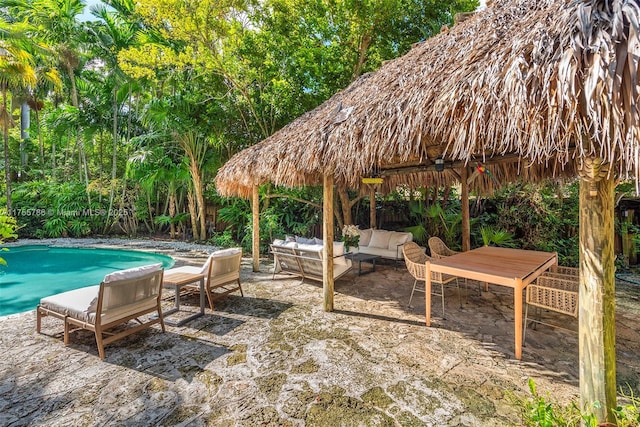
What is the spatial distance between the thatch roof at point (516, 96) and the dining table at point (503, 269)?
54.7 inches

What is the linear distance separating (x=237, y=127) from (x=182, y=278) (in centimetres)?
743

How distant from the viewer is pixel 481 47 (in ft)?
9.51

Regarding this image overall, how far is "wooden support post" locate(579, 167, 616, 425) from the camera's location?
2025 mm

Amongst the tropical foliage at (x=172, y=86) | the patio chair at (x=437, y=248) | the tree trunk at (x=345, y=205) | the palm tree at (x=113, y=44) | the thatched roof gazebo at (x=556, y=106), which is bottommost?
the patio chair at (x=437, y=248)

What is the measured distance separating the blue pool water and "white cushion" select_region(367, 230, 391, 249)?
5662 millimetres

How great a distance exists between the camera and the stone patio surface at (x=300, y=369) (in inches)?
93.4

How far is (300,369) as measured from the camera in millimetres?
2980

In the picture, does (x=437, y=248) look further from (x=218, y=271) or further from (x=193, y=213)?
(x=193, y=213)

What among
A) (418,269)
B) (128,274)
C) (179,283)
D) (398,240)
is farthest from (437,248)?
(128,274)

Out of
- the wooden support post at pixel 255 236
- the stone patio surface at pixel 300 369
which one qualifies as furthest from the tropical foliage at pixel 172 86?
the stone patio surface at pixel 300 369

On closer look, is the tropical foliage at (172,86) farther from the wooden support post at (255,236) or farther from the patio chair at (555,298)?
the patio chair at (555,298)

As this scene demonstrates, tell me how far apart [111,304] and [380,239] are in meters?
6.11

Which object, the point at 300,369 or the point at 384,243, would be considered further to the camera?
the point at 384,243

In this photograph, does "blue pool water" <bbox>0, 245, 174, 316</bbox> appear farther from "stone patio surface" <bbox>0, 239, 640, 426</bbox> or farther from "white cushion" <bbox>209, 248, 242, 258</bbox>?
"white cushion" <bbox>209, 248, 242, 258</bbox>
